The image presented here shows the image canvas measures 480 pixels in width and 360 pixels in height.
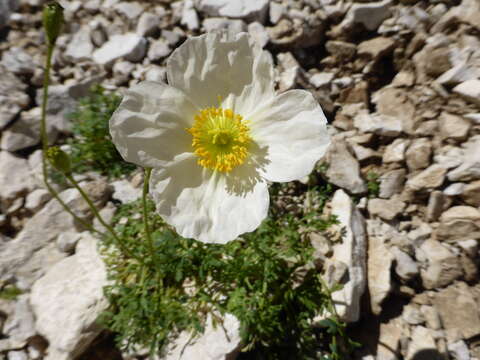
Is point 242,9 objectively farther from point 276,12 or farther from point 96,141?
point 96,141

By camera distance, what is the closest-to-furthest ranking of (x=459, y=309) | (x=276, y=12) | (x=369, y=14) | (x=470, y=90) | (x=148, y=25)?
(x=459, y=309) → (x=470, y=90) → (x=369, y=14) → (x=276, y=12) → (x=148, y=25)

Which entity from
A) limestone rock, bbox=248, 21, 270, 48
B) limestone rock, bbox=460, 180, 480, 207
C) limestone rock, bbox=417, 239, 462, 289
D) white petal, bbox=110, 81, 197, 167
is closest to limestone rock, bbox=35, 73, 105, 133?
limestone rock, bbox=248, 21, 270, 48

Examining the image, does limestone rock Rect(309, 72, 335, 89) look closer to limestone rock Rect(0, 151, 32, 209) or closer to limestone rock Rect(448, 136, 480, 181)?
limestone rock Rect(448, 136, 480, 181)

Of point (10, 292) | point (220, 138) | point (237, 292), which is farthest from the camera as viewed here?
point (10, 292)

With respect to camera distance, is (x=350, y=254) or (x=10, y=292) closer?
(x=350, y=254)

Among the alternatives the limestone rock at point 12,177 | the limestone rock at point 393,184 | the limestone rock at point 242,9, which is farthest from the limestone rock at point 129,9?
A: the limestone rock at point 393,184

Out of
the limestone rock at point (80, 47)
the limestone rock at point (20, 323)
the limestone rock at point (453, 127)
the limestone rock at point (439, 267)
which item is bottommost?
the limestone rock at point (20, 323)

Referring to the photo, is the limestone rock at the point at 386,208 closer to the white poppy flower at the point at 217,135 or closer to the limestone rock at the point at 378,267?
the limestone rock at the point at 378,267

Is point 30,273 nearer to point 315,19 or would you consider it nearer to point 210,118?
point 210,118

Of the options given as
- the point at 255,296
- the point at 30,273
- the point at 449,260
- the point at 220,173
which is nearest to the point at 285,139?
the point at 220,173

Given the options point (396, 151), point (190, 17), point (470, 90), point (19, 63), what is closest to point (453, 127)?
point (470, 90)
